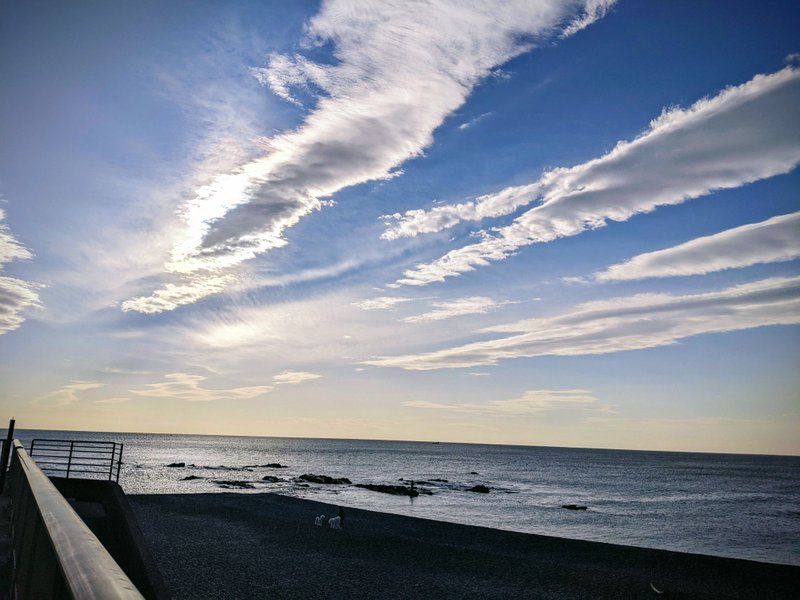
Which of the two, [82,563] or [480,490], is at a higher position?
[82,563]

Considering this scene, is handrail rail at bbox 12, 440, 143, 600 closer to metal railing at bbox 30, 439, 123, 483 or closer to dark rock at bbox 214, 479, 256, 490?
metal railing at bbox 30, 439, 123, 483

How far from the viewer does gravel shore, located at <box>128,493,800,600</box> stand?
39.9 feet

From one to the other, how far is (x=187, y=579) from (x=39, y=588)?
10.9 meters

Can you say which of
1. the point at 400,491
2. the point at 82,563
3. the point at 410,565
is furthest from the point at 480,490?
the point at 82,563

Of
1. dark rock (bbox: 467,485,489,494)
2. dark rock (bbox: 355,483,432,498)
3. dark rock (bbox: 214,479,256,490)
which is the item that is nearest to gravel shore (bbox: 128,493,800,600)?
dark rock (bbox: 355,483,432,498)

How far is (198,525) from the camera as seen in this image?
18.5 meters

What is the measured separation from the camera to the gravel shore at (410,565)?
479 inches

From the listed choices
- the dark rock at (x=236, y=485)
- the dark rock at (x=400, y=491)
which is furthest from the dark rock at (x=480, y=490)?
the dark rock at (x=236, y=485)

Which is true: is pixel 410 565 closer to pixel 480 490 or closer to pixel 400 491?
pixel 400 491

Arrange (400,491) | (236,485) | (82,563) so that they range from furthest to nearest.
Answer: (236,485)
(400,491)
(82,563)

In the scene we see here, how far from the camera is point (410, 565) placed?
574 inches

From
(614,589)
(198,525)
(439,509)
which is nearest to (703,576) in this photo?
(614,589)

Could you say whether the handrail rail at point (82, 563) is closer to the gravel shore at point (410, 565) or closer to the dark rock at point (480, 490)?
the gravel shore at point (410, 565)

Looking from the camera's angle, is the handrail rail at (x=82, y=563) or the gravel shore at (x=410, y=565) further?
the gravel shore at (x=410, y=565)
